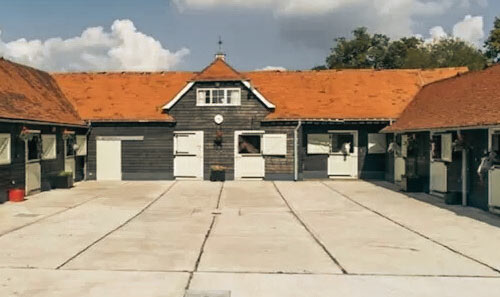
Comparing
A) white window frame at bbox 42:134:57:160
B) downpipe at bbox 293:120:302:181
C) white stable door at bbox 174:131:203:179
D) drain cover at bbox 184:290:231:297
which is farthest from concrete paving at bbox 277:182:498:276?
white window frame at bbox 42:134:57:160

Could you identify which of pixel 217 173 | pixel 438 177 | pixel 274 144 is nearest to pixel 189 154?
pixel 217 173

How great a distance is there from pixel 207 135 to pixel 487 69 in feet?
41.4

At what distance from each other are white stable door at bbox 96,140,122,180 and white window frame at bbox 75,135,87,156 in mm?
649

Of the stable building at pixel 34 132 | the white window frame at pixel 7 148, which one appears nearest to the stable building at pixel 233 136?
the stable building at pixel 34 132

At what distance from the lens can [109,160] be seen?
73.0 ft

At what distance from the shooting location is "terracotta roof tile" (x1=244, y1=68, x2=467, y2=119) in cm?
2197

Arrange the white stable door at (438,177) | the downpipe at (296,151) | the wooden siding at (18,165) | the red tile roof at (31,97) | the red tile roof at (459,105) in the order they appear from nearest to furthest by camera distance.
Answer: the red tile roof at (459,105) < the wooden siding at (18,165) < the white stable door at (438,177) < the red tile roof at (31,97) < the downpipe at (296,151)

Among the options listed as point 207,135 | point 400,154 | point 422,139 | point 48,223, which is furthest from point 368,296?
point 207,135

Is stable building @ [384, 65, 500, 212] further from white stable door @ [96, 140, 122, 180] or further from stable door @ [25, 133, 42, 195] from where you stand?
stable door @ [25, 133, 42, 195]

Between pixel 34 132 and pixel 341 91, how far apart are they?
15234 millimetres

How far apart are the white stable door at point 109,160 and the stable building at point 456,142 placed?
13330mm

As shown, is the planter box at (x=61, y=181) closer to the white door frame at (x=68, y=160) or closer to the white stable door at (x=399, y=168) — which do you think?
the white door frame at (x=68, y=160)

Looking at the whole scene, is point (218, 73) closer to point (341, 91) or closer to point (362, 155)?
point (341, 91)

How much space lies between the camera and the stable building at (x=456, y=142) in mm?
12367
